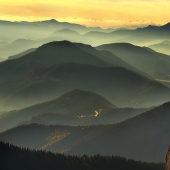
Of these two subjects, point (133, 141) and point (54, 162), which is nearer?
point (54, 162)

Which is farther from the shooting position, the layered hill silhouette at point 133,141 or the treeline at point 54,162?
the layered hill silhouette at point 133,141

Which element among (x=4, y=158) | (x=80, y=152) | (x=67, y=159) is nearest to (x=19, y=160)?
(x=4, y=158)

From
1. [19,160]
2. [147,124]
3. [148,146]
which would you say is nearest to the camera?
[19,160]

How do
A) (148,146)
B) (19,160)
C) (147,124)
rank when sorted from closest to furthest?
(19,160), (148,146), (147,124)

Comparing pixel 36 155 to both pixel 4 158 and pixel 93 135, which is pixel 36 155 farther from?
pixel 93 135

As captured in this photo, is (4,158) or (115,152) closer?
(4,158)

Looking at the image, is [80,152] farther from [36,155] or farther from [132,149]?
[36,155]

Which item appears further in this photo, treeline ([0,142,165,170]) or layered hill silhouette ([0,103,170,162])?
layered hill silhouette ([0,103,170,162])

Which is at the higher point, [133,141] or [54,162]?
[133,141]
